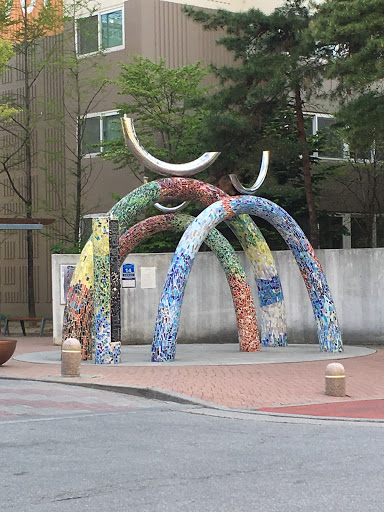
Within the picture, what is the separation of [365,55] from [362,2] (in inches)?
43.3

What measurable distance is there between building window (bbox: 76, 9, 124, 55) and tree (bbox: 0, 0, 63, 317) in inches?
36.2

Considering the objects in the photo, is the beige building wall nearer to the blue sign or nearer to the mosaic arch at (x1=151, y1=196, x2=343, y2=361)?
the blue sign

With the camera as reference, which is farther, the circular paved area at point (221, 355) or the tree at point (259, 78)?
the tree at point (259, 78)

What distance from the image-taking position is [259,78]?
83.5 ft

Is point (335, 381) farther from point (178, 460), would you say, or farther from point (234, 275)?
point (234, 275)

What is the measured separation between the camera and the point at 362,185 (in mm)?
35156

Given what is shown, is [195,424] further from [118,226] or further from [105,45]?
[105,45]

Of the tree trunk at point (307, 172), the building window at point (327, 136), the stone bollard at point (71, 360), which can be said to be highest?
the building window at point (327, 136)

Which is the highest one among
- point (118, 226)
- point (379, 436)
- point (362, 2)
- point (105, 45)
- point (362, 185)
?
point (105, 45)

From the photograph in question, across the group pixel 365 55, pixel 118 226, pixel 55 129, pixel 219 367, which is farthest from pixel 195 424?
pixel 55 129

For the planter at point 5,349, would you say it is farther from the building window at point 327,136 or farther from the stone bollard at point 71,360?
the building window at point 327,136

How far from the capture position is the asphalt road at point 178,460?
24.9ft

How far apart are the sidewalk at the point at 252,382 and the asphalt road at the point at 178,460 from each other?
3.00 ft

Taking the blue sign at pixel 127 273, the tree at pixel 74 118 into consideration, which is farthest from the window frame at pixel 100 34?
the blue sign at pixel 127 273
